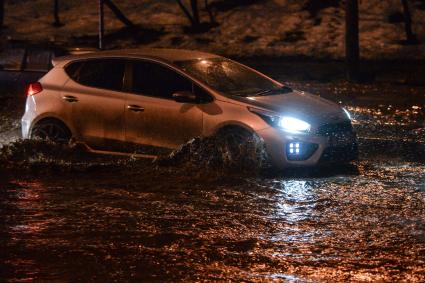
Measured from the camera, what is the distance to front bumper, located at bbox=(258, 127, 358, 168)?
9711 millimetres

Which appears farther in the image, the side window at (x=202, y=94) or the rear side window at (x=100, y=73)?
the rear side window at (x=100, y=73)

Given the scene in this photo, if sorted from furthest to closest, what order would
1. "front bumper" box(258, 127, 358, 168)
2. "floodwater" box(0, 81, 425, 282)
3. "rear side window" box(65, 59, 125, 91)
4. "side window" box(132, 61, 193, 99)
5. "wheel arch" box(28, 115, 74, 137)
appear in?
"wheel arch" box(28, 115, 74, 137) < "rear side window" box(65, 59, 125, 91) < "side window" box(132, 61, 193, 99) < "front bumper" box(258, 127, 358, 168) < "floodwater" box(0, 81, 425, 282)

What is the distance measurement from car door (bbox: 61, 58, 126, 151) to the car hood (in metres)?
1.63

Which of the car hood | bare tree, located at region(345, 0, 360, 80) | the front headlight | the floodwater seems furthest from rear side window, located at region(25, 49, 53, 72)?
bare tree, located at region(345, 0, 360, 80)

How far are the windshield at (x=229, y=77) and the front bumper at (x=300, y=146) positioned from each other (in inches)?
32.3

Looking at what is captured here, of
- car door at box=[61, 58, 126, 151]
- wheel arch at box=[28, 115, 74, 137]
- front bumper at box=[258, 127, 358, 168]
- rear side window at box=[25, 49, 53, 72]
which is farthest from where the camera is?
rear side window at box=[25, 49, 53, 72]

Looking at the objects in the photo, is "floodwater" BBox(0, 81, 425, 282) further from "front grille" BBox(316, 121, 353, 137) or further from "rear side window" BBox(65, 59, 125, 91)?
"rear side window" BBox(65, 59, 125, 91)

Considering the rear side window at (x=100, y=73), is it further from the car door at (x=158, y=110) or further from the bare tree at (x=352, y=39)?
the bare tree at (x=352, y=39)

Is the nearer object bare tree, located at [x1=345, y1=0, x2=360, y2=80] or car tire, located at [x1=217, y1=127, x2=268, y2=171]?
car tire, located at [x1=217, y1=127, x2=268, y2=171]

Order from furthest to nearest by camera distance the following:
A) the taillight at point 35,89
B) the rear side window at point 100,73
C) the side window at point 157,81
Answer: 1. the taillight at point 35,89
2. the rear side window at point 100,73
3. the side window at point 157,81

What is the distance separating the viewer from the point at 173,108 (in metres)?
10.2

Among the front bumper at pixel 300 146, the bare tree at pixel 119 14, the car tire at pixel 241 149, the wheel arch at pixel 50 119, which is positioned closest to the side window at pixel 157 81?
the car tire at pixel 241 149

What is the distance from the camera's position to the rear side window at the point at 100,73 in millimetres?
10656

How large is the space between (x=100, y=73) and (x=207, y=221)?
359 centimetres
